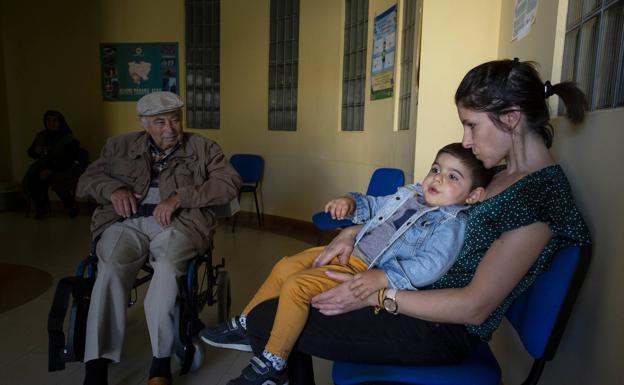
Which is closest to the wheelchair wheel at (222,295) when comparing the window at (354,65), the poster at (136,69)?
the window at (354,65)

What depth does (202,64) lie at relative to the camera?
16.8ft

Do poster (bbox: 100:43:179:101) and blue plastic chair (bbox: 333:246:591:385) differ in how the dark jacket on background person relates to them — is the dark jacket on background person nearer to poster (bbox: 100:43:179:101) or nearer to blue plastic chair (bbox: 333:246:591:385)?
poster (bbox: 100:43:179:101)

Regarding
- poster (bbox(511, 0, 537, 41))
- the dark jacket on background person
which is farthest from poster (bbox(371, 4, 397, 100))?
the dark jacket on background person

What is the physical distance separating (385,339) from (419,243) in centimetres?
29

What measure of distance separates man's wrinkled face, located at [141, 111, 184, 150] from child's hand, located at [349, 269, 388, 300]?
1.34 m

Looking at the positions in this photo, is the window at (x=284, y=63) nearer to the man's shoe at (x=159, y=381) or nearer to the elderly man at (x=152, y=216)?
the elderly man at (x=152, y=216)

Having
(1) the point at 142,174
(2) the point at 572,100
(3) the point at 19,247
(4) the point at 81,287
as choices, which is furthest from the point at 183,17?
(2) the point at 572,100

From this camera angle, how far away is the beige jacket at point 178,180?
75.9 inches

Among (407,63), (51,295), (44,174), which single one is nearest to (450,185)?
(407,63)

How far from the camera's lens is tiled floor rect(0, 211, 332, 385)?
1.90m

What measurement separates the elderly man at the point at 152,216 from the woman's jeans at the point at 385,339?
2.95 ft

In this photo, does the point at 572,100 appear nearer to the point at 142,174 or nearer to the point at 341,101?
the point at 142,174

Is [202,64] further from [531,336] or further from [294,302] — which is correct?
[531,336]

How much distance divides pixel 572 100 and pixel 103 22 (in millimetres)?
5871
